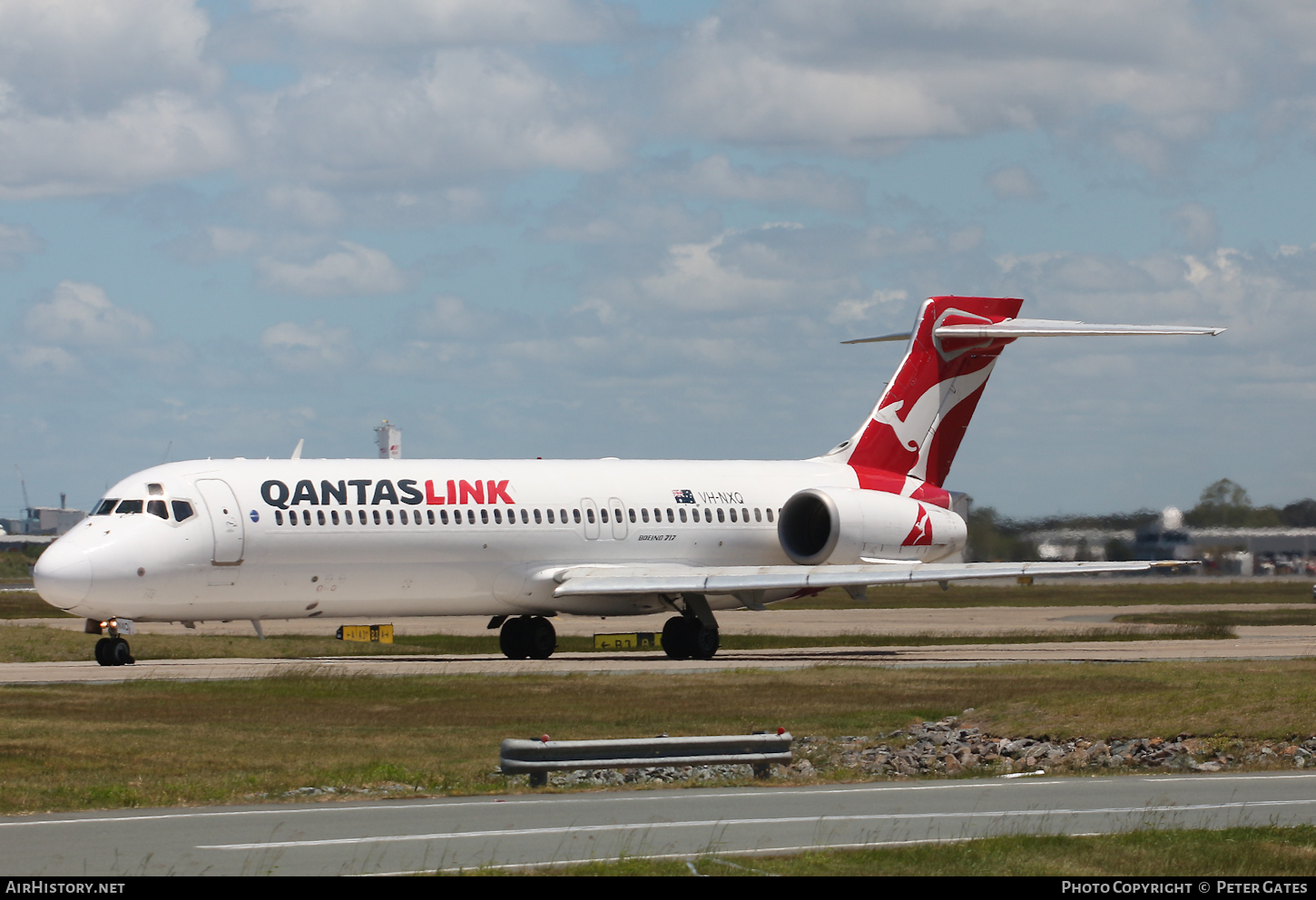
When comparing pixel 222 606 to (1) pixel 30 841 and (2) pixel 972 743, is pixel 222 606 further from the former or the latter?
(1) pixel 30 841

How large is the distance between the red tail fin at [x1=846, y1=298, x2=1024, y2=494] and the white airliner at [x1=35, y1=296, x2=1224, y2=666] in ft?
0.16

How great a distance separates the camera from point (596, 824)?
15.9m

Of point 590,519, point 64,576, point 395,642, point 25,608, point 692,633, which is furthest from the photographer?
point 25,608

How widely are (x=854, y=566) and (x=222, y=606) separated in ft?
47.6

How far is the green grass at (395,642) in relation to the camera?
41.6 metres

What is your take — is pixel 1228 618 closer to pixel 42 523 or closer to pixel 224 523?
pixel 224 523

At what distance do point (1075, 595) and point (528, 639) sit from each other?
138 feet

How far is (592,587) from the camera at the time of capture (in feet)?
132

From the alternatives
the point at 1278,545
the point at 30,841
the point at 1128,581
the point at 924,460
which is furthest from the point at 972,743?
the point at 1128,581

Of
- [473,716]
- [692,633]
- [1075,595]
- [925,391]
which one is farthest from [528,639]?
[1075,595]

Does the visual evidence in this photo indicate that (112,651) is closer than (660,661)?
Yes

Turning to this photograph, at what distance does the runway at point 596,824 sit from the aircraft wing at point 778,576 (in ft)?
65.1

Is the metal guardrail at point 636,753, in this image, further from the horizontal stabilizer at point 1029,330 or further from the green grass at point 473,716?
the horizontal stabilizer at point 1029,330

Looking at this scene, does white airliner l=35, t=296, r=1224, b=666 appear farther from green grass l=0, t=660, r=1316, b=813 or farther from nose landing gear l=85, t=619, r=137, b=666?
green grass l=0, t=660, r=1316, b=813
